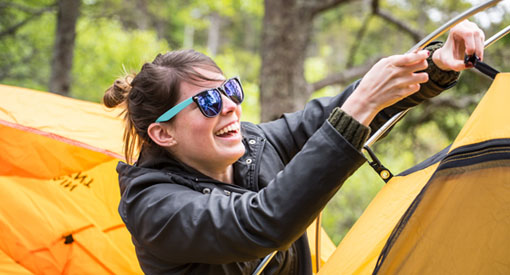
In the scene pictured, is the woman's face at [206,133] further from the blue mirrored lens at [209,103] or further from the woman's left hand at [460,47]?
the woman's left hand at [460,47]

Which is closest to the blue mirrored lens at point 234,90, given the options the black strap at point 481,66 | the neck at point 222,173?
the neck at point 222,173

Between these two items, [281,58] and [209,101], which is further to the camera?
[281,58]

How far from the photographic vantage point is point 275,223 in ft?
3.77

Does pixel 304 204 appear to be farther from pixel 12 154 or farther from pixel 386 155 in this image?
pixel 386 155

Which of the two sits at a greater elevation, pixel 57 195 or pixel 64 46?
pixel 64 46

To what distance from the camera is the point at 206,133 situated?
1.58 metres

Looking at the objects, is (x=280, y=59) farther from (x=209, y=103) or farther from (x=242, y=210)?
(x=242, y=210)

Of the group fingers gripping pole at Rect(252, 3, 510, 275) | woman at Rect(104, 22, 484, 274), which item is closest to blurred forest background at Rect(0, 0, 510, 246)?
woman at Rect(104, 22, 484, 274)

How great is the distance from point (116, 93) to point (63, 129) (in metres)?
0.87

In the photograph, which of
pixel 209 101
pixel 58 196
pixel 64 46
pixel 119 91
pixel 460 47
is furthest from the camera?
pixel 64 46

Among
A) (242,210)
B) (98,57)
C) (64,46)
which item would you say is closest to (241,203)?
(242,210)

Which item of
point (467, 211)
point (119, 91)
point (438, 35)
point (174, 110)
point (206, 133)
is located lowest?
point (467, 211)

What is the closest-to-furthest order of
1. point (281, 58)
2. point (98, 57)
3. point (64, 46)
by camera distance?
point (281, 58)
point (64, 46)
point (98, 57)

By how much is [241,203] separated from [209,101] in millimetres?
460
